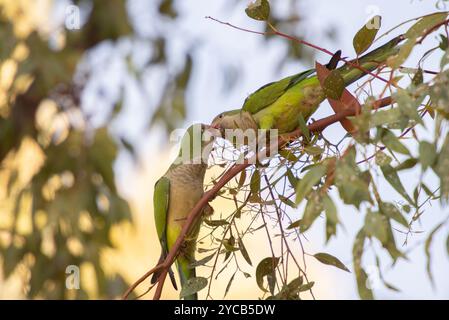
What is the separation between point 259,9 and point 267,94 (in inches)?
14.4

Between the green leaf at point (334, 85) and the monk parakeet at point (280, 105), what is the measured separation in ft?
0.70

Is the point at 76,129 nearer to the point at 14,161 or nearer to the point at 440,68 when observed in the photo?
the point at 14,161

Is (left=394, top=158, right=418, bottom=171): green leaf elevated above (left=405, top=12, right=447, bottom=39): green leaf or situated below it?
below

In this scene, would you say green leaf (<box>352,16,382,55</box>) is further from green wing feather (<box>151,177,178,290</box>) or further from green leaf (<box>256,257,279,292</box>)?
green wing feather (<box>151,177,178,290</box>)

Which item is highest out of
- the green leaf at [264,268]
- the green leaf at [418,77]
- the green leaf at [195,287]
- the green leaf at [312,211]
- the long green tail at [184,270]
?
the long green tail at [184,270]

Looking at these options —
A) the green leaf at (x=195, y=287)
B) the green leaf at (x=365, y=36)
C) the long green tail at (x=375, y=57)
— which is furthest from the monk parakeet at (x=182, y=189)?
the green leaf at (x=365, y=36)

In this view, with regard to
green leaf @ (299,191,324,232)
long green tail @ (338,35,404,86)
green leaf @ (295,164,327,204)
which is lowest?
green leaf @ (299,191,324,232)

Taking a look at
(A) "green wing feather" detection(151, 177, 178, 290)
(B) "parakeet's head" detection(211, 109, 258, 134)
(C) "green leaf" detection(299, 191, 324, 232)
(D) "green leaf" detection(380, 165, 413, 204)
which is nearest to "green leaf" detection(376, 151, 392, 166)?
(D) "green leaf" detection(380, 165, 413, 204)

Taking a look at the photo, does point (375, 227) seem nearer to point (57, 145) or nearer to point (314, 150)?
point (314, 150)

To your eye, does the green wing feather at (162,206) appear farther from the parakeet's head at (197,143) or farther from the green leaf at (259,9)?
the green leaf at (259,9)

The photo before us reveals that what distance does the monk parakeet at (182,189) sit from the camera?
5.59 ft

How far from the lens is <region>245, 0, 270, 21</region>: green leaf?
1193mm

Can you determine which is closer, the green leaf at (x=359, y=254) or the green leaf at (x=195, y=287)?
the green leaf at (x=359, y=254)
